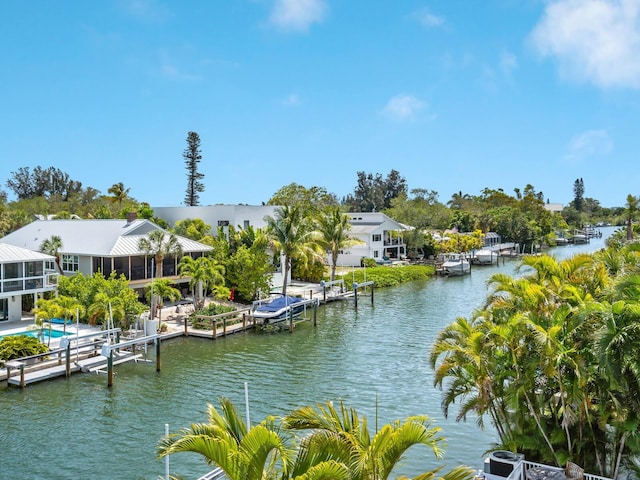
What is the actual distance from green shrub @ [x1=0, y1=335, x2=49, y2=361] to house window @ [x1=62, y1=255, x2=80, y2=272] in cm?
1407

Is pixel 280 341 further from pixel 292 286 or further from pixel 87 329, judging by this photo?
pixel 292 286

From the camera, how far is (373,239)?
7131cm

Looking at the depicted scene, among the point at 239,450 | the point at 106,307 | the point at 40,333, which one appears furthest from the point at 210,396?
the point at 239,450

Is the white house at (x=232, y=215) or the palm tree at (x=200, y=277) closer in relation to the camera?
the palm tree at (x=200, y=277)

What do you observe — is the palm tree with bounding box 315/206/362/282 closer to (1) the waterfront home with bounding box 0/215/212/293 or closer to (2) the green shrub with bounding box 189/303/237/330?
(1) the waterfront home with bounding box 0/215/212/293

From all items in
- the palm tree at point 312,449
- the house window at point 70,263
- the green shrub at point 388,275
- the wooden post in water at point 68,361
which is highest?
the house window at point 70,263

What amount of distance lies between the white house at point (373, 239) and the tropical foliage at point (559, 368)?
5297cm

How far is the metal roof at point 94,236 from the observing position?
3775 centimetres

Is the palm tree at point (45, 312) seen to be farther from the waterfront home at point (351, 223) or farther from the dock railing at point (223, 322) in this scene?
the waterfront home at point (351, 223)

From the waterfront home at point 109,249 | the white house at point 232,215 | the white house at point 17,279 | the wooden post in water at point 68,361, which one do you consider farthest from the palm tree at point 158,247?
the white house at point 232,215

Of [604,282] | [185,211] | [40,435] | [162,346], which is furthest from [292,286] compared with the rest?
[604,282]

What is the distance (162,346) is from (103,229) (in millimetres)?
14330

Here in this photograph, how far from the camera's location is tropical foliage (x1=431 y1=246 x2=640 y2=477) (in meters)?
10.9

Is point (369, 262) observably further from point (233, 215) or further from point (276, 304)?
point (276, 304)
